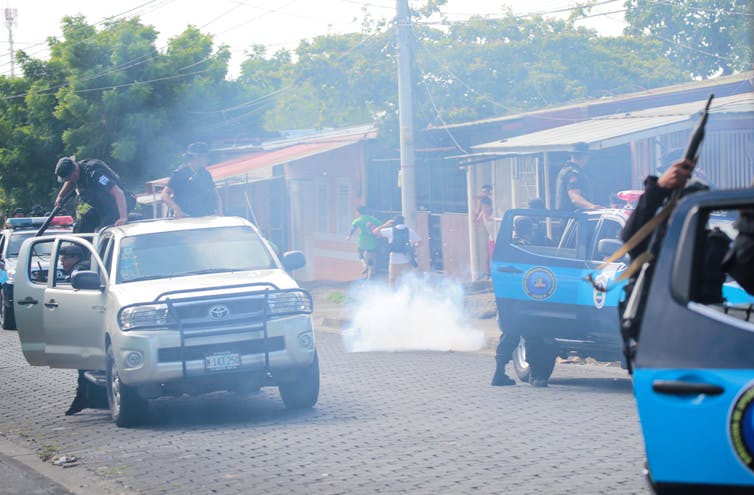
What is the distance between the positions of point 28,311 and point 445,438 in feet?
17.3

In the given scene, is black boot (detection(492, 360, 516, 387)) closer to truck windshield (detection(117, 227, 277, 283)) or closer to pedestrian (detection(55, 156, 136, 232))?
truck windshield (detection(117, 227, 277, 283))

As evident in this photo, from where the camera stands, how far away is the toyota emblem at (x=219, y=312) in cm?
941

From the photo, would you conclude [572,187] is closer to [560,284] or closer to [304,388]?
[560,284]

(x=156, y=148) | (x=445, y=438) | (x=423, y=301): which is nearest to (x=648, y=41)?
(x=156, y=148)

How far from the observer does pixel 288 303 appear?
9.65 metres

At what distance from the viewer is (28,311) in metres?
11.4

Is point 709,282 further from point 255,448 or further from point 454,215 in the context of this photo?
point 454,215

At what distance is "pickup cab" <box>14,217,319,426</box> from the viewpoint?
365 inches

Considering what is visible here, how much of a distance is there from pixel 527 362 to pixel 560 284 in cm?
112

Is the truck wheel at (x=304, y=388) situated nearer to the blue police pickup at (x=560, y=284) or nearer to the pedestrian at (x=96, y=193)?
the blue police pickup at (x=560, y=284)

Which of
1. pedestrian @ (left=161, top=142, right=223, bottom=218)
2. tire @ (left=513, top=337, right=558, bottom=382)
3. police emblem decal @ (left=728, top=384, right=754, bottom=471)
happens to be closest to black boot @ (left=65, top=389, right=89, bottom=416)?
pedestrian @ (left=161, top=142, right=223, bottom=218)

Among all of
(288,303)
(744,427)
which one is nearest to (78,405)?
(288,303)

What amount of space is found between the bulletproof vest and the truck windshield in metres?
9.74

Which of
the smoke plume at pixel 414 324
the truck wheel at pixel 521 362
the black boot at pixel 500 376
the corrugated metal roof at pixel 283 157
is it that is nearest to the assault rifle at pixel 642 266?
the black boot at pixel 500 376
